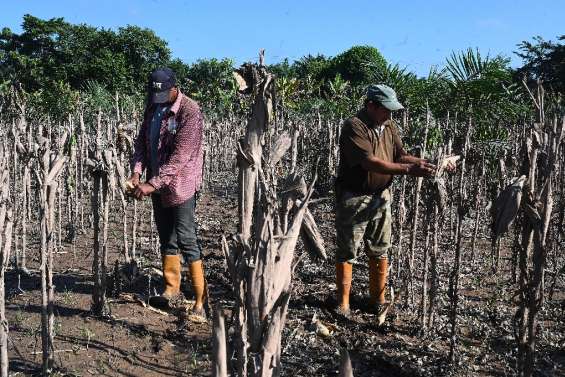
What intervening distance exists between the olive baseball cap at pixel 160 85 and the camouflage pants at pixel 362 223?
4.37ft

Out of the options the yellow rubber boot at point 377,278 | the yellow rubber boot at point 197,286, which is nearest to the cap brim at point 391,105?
the yellow rubber boot at point 377,278

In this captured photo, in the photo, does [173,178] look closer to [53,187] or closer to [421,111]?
[53,187]

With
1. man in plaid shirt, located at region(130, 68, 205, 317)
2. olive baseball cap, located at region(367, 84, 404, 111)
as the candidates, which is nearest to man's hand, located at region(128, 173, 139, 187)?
man in plaid shirt, located at region(130, 68, 205, 317)

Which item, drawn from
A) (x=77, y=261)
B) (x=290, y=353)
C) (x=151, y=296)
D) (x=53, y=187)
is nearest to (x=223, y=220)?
(x=77, y=261)

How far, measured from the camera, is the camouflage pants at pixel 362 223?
153 inches

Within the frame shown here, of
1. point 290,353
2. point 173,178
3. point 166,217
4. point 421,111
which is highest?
point 421,111

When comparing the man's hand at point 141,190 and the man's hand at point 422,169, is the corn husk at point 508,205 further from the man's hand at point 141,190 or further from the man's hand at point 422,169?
the man's hand at point 141,190

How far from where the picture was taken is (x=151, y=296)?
3.98 m

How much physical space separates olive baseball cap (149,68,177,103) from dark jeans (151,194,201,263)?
0.65 metres

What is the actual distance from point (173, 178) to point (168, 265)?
0.66 meters

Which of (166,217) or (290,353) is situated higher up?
(166,217)

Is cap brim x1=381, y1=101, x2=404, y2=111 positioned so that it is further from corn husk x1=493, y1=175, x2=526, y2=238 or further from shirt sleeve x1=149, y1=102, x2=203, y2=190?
corn husk x1=493, y1=175, x2=526, y2=238

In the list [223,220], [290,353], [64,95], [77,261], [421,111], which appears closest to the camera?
[290,353]

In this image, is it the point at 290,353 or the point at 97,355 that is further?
the point at 290,353
